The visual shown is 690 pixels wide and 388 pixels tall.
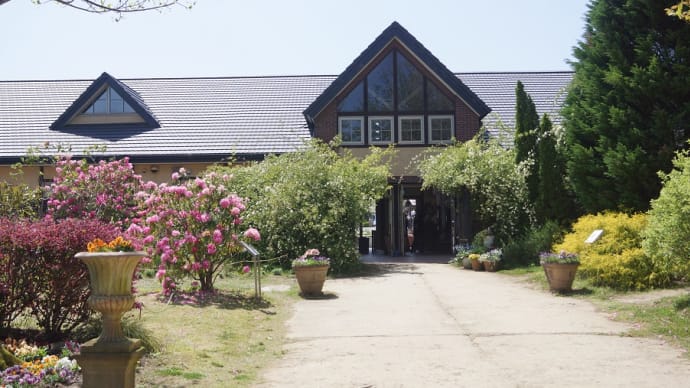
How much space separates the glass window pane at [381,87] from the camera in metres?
21.8

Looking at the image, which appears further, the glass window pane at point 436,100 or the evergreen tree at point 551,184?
the glass window pane at point 436,100

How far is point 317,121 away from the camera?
72.0 ft

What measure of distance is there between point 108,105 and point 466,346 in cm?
1995

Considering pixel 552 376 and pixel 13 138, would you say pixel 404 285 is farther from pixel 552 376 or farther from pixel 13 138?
pixel 13 138

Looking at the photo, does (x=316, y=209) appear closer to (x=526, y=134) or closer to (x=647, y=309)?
(x=526, y=134)

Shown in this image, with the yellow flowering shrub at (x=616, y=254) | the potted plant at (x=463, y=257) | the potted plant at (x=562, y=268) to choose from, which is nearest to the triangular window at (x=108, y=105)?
the potted plant at (x=463, y=257)

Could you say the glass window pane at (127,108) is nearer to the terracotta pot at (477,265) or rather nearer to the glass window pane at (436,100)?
the glass window pane at (436,100)

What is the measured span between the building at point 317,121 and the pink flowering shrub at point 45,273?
13269 mm

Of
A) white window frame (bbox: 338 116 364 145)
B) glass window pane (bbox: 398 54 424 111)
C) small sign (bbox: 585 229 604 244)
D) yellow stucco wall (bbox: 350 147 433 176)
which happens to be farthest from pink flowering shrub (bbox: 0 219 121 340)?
glass window pane (bbox: 398 54 424 111)

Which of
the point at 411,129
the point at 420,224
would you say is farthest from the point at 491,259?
the point at 420,224

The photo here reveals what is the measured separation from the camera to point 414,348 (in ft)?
24.9

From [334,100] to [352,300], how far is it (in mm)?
11336

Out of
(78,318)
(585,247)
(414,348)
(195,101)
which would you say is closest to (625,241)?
(585,247)

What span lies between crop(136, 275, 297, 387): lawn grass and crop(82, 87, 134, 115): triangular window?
42.9ft
